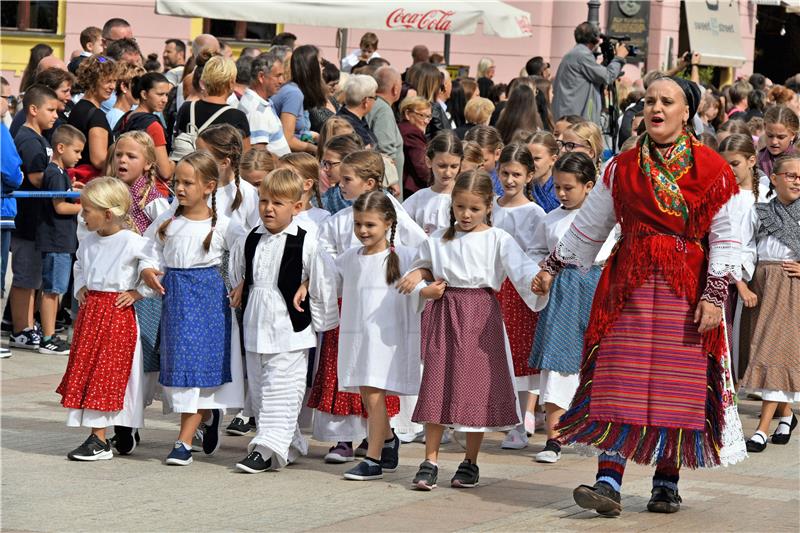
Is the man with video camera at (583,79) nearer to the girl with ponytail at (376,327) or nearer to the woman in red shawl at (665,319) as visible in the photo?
the girl with ponytail at (376,327)

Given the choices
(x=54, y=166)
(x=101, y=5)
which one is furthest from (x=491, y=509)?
(x=101, y=5)

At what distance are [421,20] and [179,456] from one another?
35.8ft

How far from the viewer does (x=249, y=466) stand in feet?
25.1

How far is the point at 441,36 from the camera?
26.2m

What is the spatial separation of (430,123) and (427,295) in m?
6.26

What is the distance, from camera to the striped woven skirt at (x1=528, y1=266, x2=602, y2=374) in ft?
27.6

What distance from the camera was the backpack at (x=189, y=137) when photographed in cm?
1031

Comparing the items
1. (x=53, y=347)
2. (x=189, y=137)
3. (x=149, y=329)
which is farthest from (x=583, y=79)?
(x=149, y=329)

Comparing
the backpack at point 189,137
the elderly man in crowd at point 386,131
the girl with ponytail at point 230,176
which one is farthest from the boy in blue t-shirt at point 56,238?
the girl with ponytail at point 230,176

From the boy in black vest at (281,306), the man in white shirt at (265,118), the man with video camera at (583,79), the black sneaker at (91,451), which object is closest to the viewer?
the boy in black vest at (281,306)

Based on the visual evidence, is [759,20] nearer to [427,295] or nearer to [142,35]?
[142,35]

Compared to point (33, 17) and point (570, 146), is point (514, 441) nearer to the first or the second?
point (570, 146)

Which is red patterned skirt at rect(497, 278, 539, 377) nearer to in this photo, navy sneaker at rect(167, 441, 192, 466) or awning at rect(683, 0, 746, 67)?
navy sneaker at rect(167, 441, 192, 466)

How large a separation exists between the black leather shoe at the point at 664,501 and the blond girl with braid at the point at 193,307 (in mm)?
2288
